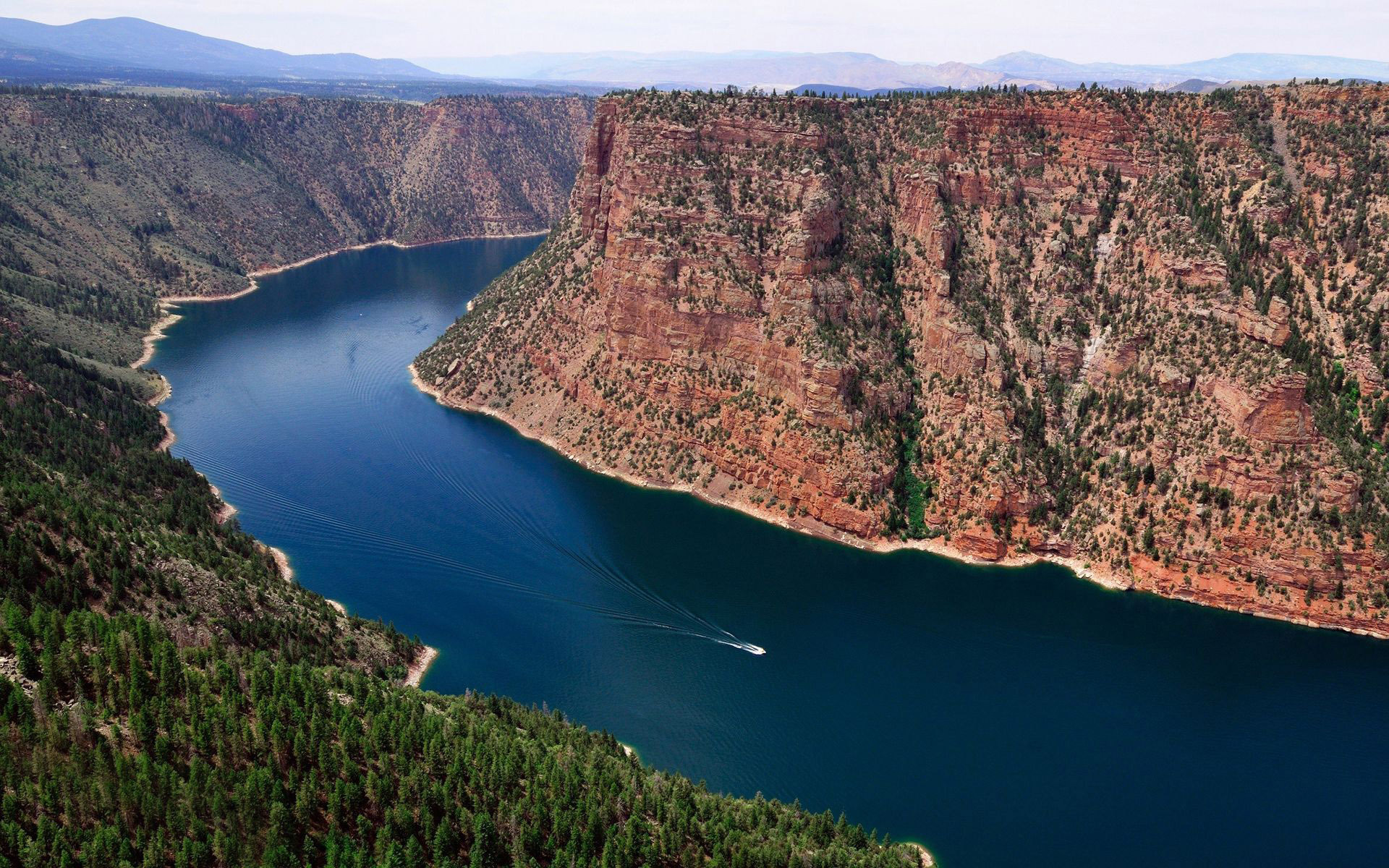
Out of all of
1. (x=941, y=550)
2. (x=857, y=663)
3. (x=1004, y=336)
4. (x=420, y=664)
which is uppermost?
(x=1004, y=336)

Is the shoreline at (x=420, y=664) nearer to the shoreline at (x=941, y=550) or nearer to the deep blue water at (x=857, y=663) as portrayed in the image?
the deep blue water at (x=857, y=663)

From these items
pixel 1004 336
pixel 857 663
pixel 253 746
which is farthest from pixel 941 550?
pixel 253 746

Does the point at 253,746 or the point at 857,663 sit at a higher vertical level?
the point at 253,746

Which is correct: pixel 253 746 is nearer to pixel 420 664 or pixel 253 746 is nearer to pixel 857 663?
pixel 420 664

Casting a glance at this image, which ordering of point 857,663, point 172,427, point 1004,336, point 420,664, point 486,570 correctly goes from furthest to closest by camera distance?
point 172,427
point 1004,336
point 486,570
point 857,663
point 420,664

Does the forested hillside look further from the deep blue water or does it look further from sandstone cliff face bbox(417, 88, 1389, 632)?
sandstone cliff face bbox(417, 88, 1389, 632)

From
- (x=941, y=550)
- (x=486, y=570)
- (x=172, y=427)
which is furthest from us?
(x=172, y=427)

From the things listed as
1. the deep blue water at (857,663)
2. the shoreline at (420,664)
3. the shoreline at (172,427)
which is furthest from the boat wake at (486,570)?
the shoreline at (420,664)

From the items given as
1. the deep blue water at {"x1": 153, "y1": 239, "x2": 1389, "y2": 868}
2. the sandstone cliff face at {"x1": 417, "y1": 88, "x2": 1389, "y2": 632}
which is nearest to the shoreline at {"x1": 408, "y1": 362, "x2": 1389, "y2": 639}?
the sandstone cliff face at {"x1": 417, "y1": 88, "x2": 1389, "y2": 632}

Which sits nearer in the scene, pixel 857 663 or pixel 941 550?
pixel 857 663
